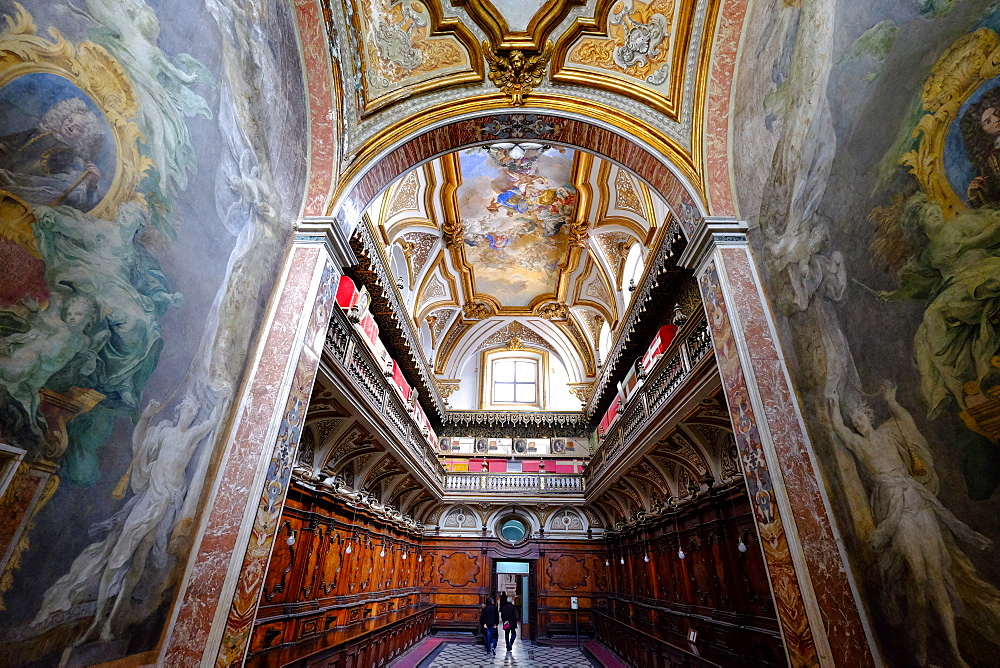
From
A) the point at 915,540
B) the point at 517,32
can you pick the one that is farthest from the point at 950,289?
the point at 517,32

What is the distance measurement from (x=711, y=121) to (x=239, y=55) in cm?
602

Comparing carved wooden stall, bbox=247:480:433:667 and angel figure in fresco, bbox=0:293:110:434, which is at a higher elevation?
angel figure in fresco, bbox=0:293:110:434

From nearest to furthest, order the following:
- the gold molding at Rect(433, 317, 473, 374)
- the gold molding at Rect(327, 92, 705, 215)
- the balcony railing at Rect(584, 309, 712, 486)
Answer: the gold molding at Rect(327, 92, 705, 215)
the balcony railing at Rect(584, 309, 712, 486)
the gold molding at Rect(433, 317, 473, 374)

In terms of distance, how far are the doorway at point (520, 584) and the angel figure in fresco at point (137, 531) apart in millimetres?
14064

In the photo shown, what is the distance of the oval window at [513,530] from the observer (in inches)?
643

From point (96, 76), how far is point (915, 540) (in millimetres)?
6211

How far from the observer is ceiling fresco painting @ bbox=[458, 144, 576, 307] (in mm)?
11234

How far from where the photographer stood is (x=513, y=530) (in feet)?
53.8

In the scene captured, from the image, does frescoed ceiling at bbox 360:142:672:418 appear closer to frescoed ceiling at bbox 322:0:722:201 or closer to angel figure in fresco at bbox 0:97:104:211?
frescoed ceiling at bbox 322:0:722:201

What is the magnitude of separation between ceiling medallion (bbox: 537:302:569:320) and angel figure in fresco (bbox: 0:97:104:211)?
47.9ft

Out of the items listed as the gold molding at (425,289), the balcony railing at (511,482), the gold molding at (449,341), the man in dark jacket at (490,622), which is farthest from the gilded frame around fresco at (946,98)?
the gold molding at (449,341)

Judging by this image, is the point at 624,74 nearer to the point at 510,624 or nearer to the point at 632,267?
the point at 632,267

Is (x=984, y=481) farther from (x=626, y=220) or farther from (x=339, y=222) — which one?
(x=626, y=220)

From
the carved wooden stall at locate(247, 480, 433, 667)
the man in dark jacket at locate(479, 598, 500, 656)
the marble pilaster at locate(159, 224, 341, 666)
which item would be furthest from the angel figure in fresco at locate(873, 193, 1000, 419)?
the man in dark jacket at locate(479, 598, 500, 656)
